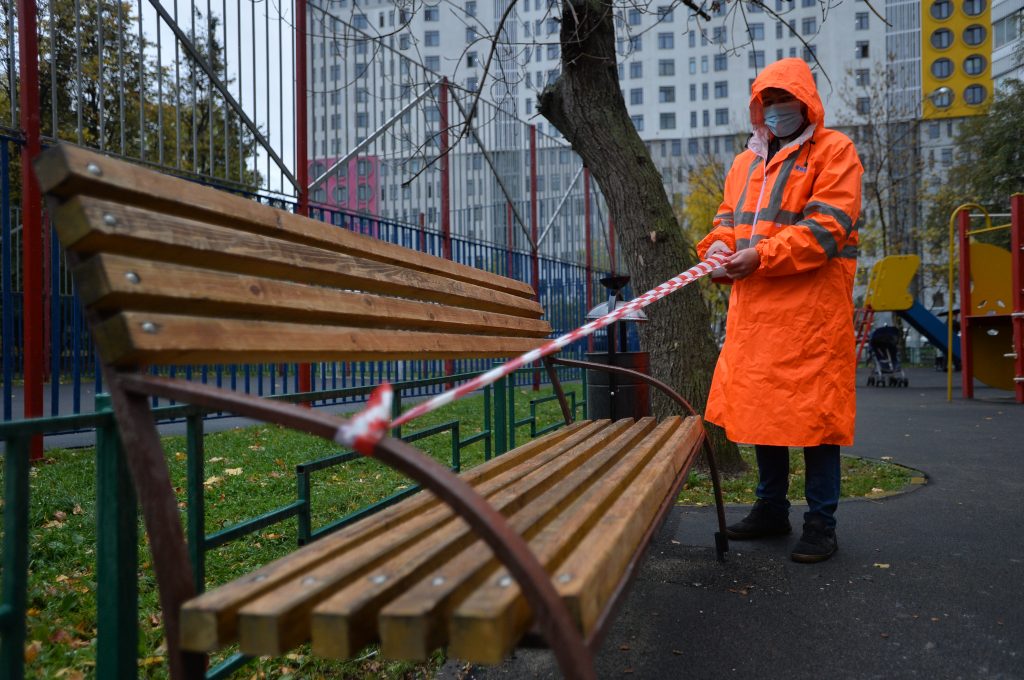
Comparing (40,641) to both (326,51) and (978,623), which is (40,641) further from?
(326,51)

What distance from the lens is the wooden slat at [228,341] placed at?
1385 millimetres

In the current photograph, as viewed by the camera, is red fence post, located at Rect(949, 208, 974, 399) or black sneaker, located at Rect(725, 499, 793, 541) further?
red fence post, located at Rect(949, 208, 974, 399)

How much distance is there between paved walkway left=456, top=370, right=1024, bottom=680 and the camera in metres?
2.41

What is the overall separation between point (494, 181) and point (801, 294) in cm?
841

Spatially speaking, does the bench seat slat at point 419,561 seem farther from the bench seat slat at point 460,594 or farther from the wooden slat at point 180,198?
the wooden slat at point 180,198

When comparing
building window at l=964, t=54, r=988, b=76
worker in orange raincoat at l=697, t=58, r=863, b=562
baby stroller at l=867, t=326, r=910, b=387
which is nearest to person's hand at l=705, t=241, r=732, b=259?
worker in orange raincoat at l=697, t=58, r=863, b=562

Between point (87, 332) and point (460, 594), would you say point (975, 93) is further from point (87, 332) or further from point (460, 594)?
point (460, 594)

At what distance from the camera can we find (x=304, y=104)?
7031 mm

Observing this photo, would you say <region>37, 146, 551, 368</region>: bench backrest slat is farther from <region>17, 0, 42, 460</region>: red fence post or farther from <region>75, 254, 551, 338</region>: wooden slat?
<region>17, 0, 42, 460</region>: red fence post

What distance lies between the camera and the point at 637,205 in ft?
18.5

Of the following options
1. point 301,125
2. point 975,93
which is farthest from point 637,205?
point 975,93

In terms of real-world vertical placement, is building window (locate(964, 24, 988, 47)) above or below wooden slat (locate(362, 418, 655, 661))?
above

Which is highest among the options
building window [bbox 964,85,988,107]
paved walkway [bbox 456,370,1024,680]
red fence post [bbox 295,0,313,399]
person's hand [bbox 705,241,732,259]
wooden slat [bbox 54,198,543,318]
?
building window [bbox 964,85,988,107]

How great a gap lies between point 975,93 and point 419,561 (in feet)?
205
